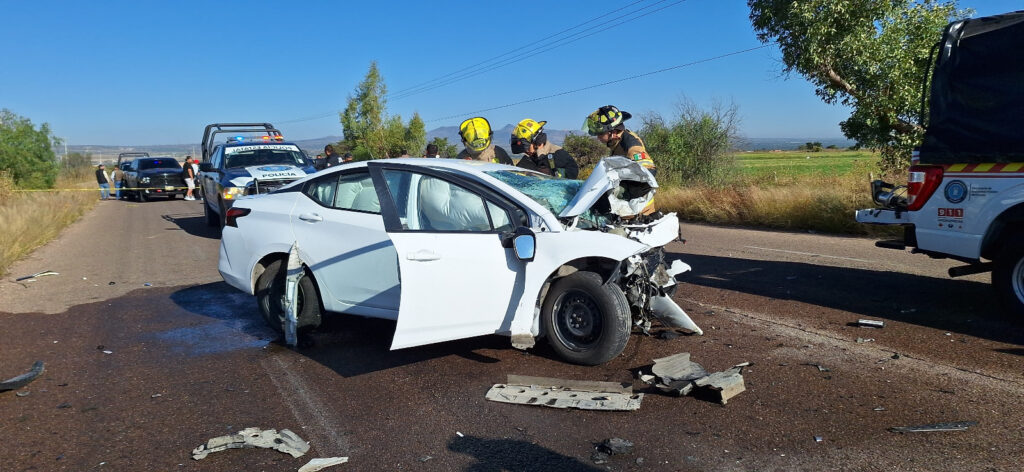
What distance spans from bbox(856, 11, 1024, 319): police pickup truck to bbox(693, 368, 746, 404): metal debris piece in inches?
126

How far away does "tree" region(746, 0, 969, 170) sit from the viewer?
14.6 m

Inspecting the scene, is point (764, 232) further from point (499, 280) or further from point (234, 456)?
point (234, 456)

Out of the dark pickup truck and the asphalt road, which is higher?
the dark pickup truck

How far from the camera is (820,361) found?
532 cm

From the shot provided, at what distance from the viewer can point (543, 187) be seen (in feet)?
19.1

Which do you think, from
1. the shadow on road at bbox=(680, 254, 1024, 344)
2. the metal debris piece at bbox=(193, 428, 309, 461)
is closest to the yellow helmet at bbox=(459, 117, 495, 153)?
the shadow on road at bbox=(680, 254, 1024, 344)

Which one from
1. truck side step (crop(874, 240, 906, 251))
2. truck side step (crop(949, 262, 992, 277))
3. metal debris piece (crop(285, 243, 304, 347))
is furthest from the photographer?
truck side step (crop(874, 240, 906, 251))

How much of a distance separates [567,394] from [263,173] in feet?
35.5

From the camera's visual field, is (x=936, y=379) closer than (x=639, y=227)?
Yes

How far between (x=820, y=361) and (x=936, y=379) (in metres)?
0.75

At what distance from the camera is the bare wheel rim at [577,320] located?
5.15 metres

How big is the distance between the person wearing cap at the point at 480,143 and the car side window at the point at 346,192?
3141mm

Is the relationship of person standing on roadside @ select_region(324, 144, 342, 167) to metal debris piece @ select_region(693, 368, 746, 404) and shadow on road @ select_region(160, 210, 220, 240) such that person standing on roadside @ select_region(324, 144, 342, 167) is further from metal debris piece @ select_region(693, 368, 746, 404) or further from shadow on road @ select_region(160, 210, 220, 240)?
metal debris piece @ select_region(693, 368, 746, 404)

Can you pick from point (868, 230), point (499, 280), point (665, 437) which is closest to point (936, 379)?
point (665, 437)
